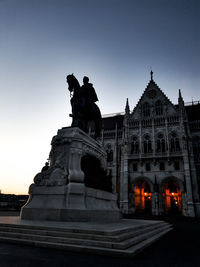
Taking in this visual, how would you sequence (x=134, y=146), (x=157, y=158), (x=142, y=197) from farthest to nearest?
(x=134, y=146)
(x=142, y=197)
(x=157, y=158)

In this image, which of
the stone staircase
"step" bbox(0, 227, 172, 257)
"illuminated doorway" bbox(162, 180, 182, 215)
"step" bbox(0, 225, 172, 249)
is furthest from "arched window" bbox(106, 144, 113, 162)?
"step" bbox(0, 227, 172, 257)

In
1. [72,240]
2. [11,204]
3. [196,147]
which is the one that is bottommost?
[11,204]

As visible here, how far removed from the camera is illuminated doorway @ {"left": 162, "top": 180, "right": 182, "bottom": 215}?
37.9 metres

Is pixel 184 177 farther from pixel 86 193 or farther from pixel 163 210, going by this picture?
pixel 86 193

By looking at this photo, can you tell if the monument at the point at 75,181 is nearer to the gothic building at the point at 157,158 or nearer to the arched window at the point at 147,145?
the gothic building at the point at 157,158

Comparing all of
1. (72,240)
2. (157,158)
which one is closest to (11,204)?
(157,158)

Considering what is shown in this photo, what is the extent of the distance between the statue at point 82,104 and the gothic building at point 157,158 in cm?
2967

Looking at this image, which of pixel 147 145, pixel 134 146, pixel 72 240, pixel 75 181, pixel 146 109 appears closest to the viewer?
pixel 72 240

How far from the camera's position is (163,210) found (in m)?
36.2

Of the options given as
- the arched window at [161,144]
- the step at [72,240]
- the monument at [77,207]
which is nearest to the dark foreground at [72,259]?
the monument at [77,207]

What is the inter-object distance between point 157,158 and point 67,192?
33.5 meters

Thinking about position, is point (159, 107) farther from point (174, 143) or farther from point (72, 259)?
point (72, 259)

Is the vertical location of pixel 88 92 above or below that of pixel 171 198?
above

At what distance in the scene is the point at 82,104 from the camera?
35.7 ft
